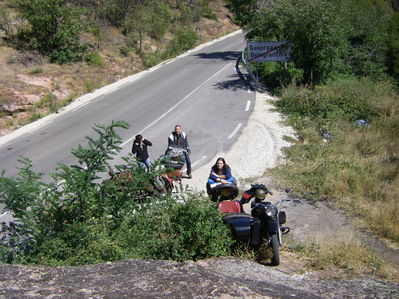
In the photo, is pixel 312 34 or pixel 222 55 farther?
pixel 222 55

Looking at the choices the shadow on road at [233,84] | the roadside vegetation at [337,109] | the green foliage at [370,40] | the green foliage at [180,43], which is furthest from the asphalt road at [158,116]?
the green foliage at [370,40]

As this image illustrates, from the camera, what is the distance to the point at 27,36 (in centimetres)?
2452

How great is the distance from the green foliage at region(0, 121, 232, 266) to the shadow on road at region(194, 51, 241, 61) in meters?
25.9

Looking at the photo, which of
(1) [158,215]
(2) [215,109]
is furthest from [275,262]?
(2) [215,109]

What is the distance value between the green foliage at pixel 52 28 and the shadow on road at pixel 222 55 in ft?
35.7

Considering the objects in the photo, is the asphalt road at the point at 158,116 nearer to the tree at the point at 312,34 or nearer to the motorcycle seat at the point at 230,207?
the tree at the point at 312,34

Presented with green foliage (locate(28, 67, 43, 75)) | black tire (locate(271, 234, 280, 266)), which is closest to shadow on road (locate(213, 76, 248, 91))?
green foliage (locate(28, 67, 43, 75))

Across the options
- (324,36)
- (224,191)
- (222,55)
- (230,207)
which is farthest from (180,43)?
(230,207)

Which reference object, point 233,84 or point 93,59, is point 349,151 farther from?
point 93,59

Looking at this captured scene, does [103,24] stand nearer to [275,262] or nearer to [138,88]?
[138,88]

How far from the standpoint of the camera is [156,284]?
12.9ft

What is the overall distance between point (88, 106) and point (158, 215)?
48.9 feet

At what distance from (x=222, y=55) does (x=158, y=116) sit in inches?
651

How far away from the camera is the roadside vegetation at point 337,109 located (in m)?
9.21
